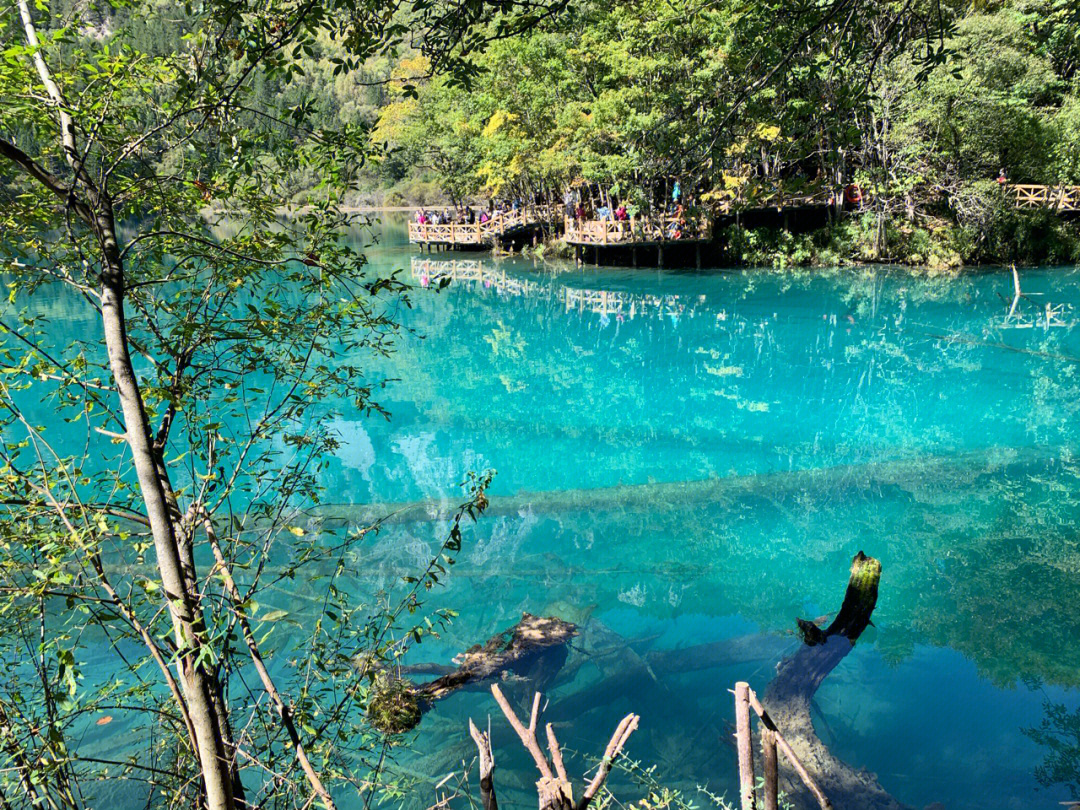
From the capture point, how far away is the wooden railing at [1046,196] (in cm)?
2220

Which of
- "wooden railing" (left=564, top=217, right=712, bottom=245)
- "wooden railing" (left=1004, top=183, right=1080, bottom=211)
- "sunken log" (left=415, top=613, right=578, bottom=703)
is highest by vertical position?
"wooden railing" (left=1004, top=183, right=1080, bottom=211)

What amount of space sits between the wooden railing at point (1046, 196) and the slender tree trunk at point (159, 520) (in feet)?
83.1

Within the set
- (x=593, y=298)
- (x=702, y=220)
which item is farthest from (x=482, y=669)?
(x=702, y=220)

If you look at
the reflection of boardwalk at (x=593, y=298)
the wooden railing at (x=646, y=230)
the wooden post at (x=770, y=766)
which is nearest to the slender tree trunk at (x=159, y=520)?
the wooden post at (x=770, y=766)

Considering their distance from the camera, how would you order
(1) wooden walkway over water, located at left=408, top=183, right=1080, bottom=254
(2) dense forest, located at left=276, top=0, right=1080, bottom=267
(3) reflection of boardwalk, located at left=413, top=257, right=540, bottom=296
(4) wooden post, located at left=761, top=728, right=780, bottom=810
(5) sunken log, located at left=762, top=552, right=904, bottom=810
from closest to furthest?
(4) wooden post, located at left=761, top=728, right=780, bottom=810
(5) sunken log, located at left=762, top=552, right=904, bottom=810
(2) dense forest, located at left=276, top=0, right=1080, bottom=267
(1) wooden walkway over water, located at left=408, top=183, right=1080, bottom=254
(3) reflection of boardwalk, located at left=413, top=257, right=540, bottom=296

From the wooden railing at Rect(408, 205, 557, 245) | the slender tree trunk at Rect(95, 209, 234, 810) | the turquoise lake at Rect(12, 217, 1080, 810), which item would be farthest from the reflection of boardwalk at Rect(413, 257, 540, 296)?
the slender tree trunk at Rect(95, 209, 234, 810)

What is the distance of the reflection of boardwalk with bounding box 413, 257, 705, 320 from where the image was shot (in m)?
21.1

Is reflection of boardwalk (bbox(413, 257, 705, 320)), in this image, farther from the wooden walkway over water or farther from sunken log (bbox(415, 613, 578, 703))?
sunken log (bbox(415, 613, 578, 703))

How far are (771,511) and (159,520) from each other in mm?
7920

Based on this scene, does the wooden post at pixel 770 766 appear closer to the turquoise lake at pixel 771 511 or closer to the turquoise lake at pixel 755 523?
Answer: the turquoise lake at pixel 755 523

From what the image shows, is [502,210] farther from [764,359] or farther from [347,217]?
[347,217]

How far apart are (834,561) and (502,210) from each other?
30.3 m

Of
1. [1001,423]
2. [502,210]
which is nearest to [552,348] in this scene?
[1001,423]

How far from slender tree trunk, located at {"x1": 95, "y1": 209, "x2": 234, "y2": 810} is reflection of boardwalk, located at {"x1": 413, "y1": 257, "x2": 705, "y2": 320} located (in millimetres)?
Answer: 15541
